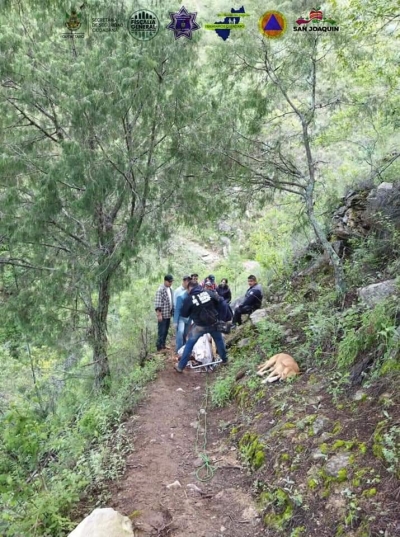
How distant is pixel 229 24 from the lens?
21.0 feet

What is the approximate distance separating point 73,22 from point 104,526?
7.12 meters

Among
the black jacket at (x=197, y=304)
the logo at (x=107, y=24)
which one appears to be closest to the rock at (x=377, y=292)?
the black jacket at (x=197, y=304)

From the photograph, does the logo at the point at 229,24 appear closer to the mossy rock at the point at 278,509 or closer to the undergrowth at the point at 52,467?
the undergrowth at the point at 52,467

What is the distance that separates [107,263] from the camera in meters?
7.33

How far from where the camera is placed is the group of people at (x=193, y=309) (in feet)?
23.6

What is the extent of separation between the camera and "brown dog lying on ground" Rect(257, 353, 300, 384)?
5.65 meters

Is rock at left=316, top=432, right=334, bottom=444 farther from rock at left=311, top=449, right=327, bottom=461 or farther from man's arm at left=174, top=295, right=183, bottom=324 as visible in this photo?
man's arm at left=174, top=295, right=183, bottom=324

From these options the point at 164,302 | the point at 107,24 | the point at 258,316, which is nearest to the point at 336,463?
the point at 258,316

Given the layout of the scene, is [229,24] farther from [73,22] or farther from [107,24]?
[73,22]

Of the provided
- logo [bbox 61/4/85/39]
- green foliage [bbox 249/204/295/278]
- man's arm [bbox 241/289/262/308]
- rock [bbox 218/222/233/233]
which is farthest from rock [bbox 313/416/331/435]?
rock [bbox 218/222/233/233]

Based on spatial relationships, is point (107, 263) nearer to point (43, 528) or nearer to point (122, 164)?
point (122, 164)

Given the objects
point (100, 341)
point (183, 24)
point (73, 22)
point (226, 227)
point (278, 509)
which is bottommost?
point (278, 509)

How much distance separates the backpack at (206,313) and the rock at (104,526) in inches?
155

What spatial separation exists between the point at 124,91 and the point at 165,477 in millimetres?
5392
